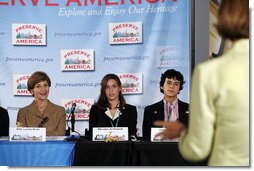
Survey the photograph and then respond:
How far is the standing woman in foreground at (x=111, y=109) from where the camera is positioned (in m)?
4.51

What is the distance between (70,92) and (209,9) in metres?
1.57

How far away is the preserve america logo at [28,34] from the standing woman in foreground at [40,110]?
32 cm

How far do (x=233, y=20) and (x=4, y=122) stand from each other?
349 cm

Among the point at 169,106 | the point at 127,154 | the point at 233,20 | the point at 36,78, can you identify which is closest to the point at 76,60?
the point at 36,78

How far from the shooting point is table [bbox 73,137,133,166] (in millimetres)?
3750

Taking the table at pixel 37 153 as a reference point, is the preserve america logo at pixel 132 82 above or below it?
above

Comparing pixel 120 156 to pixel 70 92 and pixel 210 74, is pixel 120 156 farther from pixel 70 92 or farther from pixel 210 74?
pixel 210 74

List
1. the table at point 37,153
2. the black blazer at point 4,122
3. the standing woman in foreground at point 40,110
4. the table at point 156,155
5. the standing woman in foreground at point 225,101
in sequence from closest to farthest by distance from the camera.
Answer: the standing woman in foreground at point 225,101, the table at point 156,155, the table at point 37,153, the black blazer at point 4,122, the standing woman in foreground at point 40,110

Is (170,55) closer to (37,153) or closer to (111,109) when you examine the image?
(111,109)

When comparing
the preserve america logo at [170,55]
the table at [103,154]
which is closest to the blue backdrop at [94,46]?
the preserve america logo at [170,55]

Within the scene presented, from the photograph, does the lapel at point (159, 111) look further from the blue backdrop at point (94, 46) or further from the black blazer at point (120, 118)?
the black blazer at point (120, 118)

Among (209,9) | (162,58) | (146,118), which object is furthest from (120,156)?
(209,9)

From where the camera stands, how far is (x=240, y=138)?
135cm

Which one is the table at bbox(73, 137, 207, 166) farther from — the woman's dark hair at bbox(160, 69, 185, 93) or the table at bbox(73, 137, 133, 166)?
the woman's dark hair at bbox(160, 69, 185, 93)
